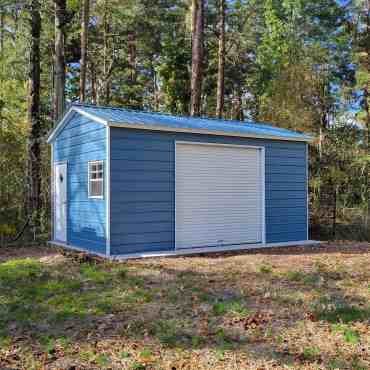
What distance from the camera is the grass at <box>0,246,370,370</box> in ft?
14.0

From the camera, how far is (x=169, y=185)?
9.88 metres

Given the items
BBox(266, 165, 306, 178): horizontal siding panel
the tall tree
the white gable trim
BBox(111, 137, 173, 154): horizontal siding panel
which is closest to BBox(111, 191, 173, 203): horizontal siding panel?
BBox(111, 137, 173, 154): horizontal siding panel

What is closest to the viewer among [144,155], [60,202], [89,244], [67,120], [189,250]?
[144,155]

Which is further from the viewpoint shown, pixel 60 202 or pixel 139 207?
pixel 60 202

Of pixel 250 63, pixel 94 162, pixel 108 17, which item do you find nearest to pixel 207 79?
pixel 250 63

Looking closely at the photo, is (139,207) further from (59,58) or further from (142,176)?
(59,58)

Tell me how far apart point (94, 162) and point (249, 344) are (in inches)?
250

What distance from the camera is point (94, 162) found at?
9.96 meters

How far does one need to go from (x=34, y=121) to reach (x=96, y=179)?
17.2 ft

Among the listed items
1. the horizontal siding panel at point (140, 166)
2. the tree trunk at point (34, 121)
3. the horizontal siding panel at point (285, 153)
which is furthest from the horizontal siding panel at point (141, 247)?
the tree trunk at point (34, 121)

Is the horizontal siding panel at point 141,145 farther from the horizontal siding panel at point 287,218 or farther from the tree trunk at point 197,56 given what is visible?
the tree trunk at point 197,56

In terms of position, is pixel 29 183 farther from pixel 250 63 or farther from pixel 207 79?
pixel 250 63

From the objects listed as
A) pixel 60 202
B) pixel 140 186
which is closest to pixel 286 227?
pixel 140 186

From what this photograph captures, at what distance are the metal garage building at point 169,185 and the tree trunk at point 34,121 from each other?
189cm
